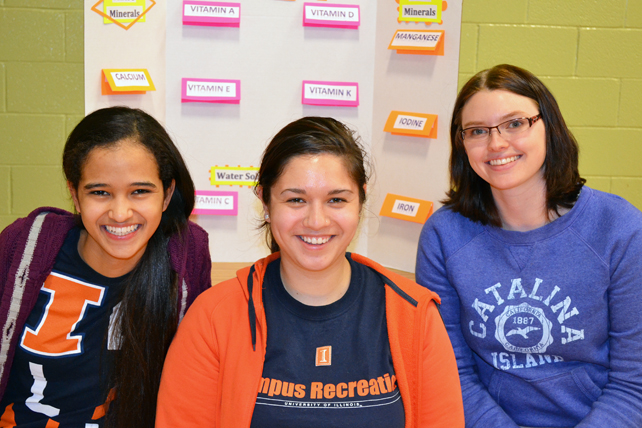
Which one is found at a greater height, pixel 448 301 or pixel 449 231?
pixel 449 231

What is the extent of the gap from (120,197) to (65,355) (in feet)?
1.43

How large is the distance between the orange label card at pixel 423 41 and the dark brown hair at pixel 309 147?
44.0 inches

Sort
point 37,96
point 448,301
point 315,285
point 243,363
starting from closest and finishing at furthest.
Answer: point 243,363 → point 315,285 → point 448,301 → point 37,96

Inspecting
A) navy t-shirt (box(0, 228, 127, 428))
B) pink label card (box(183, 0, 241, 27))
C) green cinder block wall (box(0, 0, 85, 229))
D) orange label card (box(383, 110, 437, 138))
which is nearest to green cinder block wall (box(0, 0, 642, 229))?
green cinder block wall (box(0, 0, 85, 229))

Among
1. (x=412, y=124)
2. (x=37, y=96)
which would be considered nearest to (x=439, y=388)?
(x=412, y=124)

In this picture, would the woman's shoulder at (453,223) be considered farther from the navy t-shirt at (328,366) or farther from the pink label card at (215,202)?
the pink label card at (215,202)

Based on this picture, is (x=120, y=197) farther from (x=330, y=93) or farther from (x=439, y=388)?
(x=330, y=93)

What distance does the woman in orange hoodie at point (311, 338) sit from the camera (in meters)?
1.21

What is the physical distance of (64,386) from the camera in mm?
1417

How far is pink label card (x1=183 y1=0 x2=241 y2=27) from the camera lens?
231 centimetres

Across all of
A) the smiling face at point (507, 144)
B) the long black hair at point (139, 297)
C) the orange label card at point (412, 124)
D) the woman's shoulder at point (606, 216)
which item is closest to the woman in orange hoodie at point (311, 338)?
the long black hair at point (139, 297)

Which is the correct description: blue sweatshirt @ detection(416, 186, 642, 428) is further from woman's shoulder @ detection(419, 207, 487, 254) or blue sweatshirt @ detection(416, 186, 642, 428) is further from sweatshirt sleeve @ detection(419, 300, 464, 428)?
sweatshirt sleeve @ detection(419, 300, 464, 428)

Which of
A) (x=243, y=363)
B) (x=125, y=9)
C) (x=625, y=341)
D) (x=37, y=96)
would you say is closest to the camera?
(x=243, y=363)

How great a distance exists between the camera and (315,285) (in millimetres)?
1336
